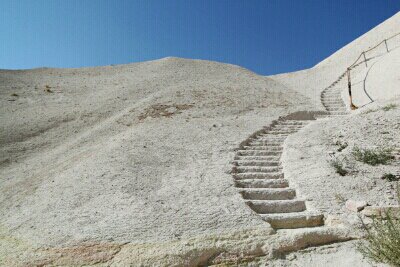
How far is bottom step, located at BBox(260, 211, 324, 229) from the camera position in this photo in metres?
5.60

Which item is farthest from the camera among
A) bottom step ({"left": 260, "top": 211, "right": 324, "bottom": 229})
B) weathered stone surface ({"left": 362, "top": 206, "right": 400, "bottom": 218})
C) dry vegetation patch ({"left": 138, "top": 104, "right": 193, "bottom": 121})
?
dry vegetation patch ({"left": 138, "top": 104, "right": 193, "bottom": 121})

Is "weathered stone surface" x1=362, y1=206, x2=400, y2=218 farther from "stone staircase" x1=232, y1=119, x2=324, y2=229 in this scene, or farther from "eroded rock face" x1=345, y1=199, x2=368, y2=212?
"stone staircase" x1=232, y1=119, x2=324, y2=229

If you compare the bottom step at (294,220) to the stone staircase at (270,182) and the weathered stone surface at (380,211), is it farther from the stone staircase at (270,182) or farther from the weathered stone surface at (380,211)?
the weathered stone surface at (380,211)

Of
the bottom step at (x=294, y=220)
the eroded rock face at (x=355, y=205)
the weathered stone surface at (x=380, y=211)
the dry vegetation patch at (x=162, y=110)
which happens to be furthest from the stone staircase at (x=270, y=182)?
the dry vegetation patch at (x=162, y=110)

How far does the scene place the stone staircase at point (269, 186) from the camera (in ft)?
18.6

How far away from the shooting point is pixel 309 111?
1299 centimetres

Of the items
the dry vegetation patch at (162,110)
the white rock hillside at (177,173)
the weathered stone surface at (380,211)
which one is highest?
the dry vegetation patch at (162,110)

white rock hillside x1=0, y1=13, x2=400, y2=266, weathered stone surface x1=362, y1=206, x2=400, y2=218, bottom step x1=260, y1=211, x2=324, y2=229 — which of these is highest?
white rock hillside x1=0, y1=13, x2=400, y2=266

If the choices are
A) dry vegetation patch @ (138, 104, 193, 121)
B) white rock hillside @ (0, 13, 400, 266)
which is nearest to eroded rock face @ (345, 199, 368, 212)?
white rock hillside @ (0, 13, 400, 266)

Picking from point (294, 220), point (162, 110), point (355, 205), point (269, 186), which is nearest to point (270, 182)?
point (269, 186)

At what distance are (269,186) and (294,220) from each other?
4.91 feet

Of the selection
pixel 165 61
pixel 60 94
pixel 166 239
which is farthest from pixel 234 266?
pixel 165 61

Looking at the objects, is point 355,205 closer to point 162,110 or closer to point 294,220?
point 294,220

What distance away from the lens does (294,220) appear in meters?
5.64
